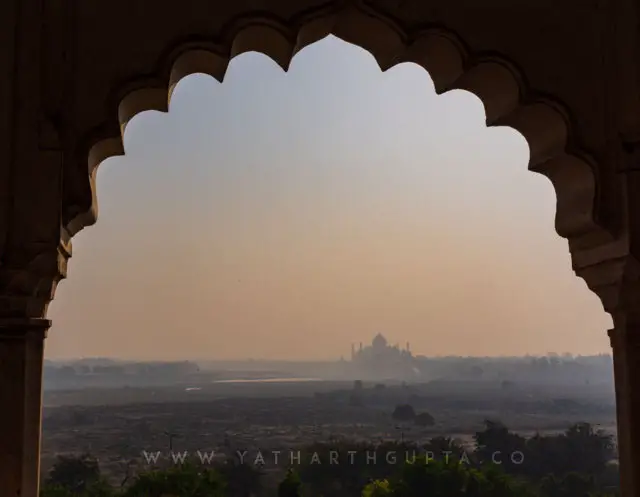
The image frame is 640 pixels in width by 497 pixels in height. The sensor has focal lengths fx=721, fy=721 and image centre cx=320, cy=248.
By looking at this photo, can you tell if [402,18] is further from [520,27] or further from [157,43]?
[157,43]

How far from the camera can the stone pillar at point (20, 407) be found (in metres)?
1.88

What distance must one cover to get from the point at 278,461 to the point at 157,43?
1663mm

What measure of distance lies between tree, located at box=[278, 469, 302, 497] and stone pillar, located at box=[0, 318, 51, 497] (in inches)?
42.7

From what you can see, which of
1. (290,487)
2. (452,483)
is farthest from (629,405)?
(290,487)

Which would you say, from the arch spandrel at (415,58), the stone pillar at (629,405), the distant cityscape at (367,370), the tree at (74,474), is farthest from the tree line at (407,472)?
the arch spandrel at (415,58)

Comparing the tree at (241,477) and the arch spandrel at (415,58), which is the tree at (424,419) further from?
the arch spandrel at (415,58)

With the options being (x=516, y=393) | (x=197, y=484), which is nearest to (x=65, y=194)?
(x=197, y=484)

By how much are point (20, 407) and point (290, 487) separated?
1.21 m

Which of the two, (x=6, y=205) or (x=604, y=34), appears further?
(x=604, y=34)

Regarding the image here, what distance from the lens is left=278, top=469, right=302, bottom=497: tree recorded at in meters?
2.76

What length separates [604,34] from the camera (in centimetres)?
218

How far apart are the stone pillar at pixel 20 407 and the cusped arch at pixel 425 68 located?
12.6 inches

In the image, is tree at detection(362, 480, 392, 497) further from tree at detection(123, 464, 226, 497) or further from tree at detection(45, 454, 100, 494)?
tree at detection(45, 454, 100, 494)

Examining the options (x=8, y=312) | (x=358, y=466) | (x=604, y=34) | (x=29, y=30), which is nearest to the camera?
(x=8, y=312)
